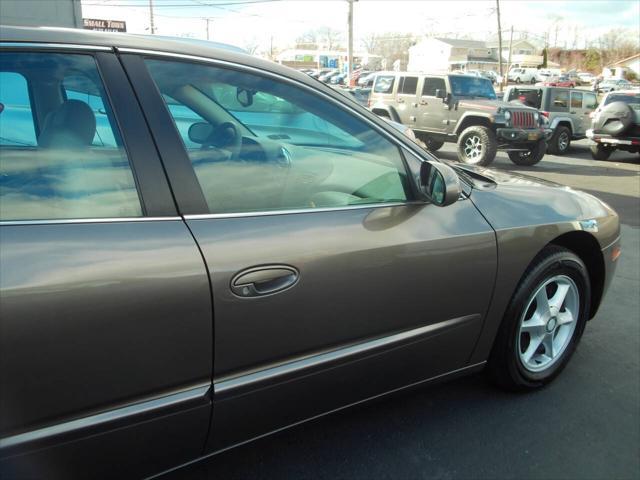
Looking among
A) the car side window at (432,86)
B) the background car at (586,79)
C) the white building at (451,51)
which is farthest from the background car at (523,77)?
the car side window at (432,86)

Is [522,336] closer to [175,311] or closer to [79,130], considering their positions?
[175,311]

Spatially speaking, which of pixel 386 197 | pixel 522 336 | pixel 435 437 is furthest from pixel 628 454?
pixel 386 197

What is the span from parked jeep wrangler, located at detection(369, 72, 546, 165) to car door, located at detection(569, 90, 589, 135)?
281cm

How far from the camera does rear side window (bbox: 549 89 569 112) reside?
45.3ft

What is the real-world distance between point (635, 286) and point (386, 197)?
10.4 feet

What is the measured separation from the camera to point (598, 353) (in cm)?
321

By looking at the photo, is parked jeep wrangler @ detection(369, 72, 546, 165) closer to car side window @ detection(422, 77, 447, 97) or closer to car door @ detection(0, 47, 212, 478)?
car side window @ detection(422, 77, 447, 97)

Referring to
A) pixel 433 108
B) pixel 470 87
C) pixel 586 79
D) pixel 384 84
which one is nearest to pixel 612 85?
pixel 586 79

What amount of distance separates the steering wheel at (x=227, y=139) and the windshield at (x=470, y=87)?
1076 centimetres

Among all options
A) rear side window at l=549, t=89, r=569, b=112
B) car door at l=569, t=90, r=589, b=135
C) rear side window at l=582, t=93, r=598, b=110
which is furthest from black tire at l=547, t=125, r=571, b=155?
rear side window at l=582, t=93, r=598, b=110

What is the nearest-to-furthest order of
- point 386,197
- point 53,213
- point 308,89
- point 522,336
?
point 53,213, point 308,89, point 386,197, point 522,336

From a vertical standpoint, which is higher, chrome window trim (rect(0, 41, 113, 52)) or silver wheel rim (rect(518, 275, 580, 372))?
chrome window trim (rect(0, 41, 113, 52))

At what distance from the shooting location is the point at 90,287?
142cm

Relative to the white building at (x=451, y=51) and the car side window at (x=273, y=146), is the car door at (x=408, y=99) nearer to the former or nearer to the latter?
the car side window at (x=273, y=146)
